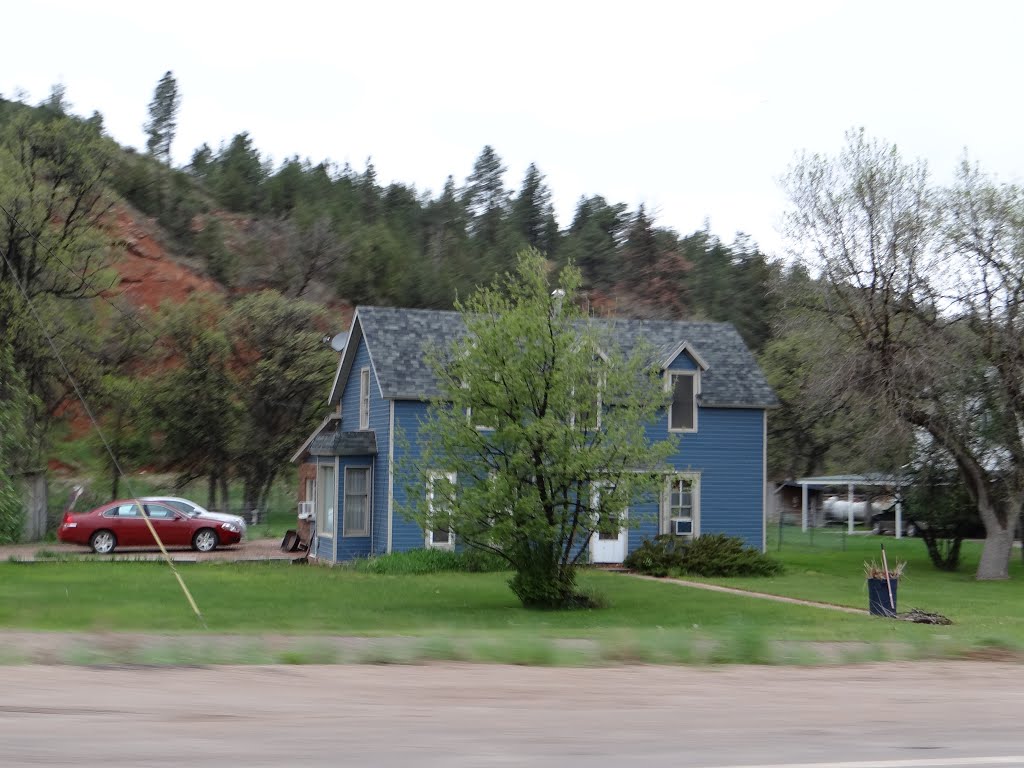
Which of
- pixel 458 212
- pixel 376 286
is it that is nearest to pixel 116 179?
pixel 376 286

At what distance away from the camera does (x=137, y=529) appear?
35.0 metres

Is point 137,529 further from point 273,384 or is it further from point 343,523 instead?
point 273,384

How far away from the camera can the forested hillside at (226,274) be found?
4159cm

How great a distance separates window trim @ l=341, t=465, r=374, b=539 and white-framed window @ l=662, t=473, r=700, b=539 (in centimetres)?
819

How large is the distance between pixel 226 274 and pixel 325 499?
5202 cm

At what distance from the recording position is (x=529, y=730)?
758 centimetres

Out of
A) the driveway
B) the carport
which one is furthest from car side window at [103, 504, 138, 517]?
the carport

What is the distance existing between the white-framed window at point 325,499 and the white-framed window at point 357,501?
42 cm

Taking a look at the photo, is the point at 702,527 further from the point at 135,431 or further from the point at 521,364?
the point at 135,431

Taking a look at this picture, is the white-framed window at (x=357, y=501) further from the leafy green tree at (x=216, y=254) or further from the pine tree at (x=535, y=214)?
the pine tree at (x=535, y=214)

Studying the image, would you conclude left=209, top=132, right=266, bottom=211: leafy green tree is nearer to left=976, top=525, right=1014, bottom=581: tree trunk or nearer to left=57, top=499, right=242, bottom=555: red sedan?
left=57, top=499, right=242, bottom=555: red sedan

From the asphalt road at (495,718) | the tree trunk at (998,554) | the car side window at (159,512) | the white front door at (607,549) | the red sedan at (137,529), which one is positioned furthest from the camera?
the car side window at (159,512)

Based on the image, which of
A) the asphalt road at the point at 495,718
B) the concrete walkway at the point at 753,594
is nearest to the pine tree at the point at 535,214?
the concrete walkway at the point at 753,594

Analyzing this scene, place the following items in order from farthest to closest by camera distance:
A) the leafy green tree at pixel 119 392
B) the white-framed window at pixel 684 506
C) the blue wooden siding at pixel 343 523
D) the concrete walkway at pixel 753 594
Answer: the leafy green tree at pixel 119 392
the white-framed window at pixel 684 506
the blue wooden siding at pixel 343 523
the concrete walkway at pixel 753 594
